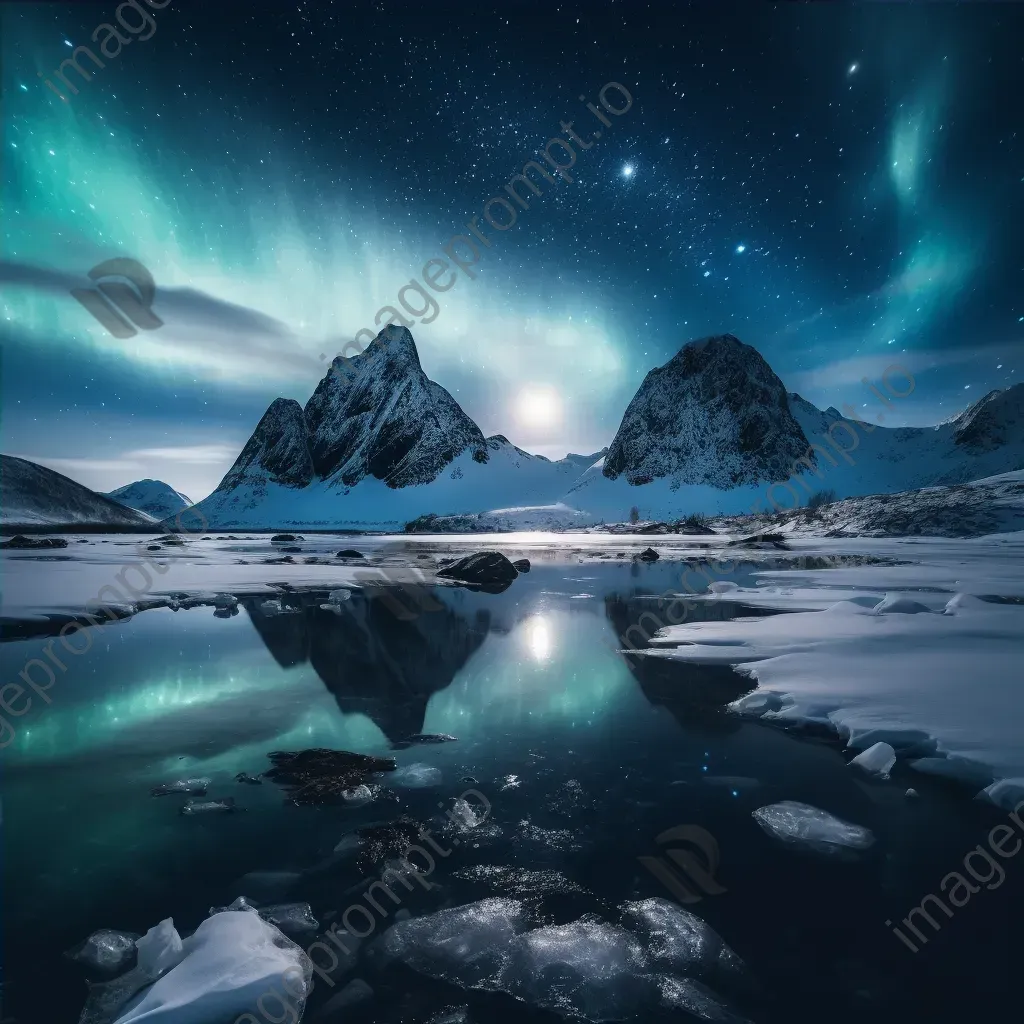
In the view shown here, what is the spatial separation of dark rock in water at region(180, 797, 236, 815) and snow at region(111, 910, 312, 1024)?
185 cm

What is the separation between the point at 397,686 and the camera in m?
8.90

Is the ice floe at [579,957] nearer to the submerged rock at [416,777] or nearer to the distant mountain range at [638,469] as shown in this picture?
the submerged rock at [416,777]

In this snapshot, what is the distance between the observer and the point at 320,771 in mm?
5770

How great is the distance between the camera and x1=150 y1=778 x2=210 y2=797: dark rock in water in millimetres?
5293

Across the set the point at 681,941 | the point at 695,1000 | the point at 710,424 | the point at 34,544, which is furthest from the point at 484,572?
the point at 710,424

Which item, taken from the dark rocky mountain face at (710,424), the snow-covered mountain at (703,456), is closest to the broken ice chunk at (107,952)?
the snow-covered mountain at (703,456)

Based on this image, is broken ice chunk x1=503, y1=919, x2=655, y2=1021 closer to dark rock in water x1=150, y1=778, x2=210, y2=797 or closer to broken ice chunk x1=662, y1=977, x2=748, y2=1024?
broken ice chunk x1=662, y1=977, x2=748, y2=1024

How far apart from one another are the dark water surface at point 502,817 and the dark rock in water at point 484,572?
1522 cm

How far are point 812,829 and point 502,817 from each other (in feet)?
9.41

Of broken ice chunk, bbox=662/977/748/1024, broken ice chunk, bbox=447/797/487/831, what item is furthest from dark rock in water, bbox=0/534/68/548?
broken ice chunk, bbox=662/977/748/1024

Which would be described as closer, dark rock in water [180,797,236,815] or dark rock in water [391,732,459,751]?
dark rock in water [180,797,236,815]

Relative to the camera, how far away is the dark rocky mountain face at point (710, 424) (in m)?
168

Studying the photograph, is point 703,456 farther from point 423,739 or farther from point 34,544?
point 423,739

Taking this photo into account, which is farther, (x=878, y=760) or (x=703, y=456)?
(x=703, y=456)
